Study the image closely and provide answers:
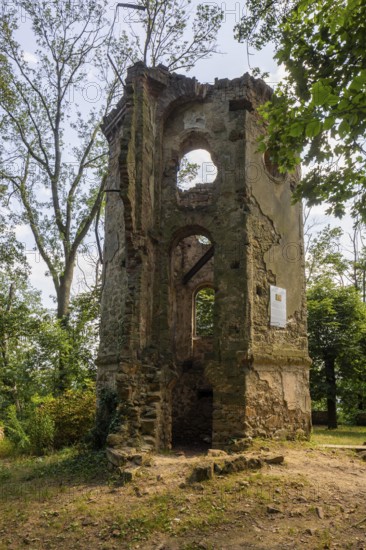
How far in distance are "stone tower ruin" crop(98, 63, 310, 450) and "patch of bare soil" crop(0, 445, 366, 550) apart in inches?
84.5

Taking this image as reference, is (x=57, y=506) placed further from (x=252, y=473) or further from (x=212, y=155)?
(x=212, y=155)

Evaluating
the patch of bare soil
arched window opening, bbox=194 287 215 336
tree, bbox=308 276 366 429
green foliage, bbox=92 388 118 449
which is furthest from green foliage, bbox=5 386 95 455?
arched window opening, bbox=194 287 215 336

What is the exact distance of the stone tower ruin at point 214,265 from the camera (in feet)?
32.7

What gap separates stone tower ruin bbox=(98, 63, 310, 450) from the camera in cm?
998

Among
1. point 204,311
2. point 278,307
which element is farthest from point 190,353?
point 204,311

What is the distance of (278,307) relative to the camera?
11070mm

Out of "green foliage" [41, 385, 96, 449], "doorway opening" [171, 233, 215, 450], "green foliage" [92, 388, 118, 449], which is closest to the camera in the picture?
"green foliage" [92, 388, 118, 449]

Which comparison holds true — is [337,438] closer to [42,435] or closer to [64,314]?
[42,435]

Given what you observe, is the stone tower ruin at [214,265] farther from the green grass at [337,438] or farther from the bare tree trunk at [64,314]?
the bare tree trunk at [64,314]

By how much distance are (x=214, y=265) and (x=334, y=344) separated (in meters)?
8.49

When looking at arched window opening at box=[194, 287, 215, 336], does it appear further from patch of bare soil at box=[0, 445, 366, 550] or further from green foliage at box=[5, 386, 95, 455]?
patch of bare soil at box=[0, 445, 366, 550]

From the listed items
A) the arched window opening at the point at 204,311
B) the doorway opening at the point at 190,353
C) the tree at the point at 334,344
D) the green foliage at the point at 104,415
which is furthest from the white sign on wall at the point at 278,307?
the arched window opening at the point at 204,311

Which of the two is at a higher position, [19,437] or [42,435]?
[42,435]

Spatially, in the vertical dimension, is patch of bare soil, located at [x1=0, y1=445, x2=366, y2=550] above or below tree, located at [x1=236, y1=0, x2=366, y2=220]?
below
